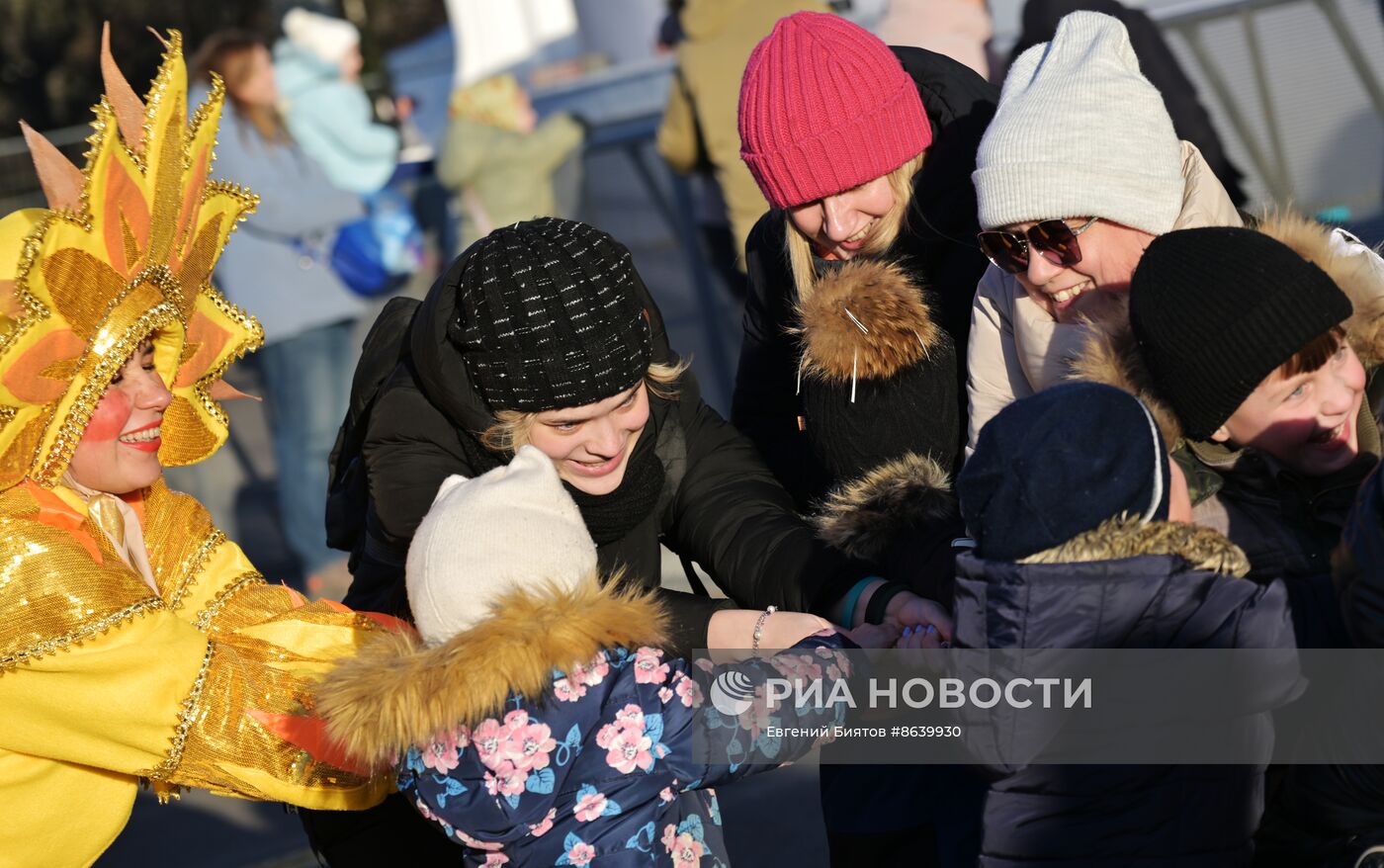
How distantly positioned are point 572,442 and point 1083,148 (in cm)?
99

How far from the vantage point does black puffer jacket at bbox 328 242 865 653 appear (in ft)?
8.91

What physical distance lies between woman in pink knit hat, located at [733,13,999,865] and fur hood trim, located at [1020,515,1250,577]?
54cm

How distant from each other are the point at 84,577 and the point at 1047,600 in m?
1.52

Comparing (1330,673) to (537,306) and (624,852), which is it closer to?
(624,852)

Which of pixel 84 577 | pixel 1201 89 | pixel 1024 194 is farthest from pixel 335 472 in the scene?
pixel 1201 89

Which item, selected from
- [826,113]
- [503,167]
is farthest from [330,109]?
[826,113]

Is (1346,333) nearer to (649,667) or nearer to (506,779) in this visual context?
(649,667)

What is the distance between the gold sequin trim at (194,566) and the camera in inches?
112

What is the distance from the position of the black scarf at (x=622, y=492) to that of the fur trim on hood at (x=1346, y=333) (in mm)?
876

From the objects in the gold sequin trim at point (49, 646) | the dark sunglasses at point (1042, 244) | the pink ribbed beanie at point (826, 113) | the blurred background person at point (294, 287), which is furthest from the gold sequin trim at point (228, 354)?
the blurred background person at point (294, 287)

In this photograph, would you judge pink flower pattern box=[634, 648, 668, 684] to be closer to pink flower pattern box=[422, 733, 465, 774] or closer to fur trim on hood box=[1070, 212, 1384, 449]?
pink flower pattern box=[422, 733, 465, 774]

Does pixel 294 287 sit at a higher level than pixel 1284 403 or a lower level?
lower

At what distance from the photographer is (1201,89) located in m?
5.66

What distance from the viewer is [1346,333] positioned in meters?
2.21
